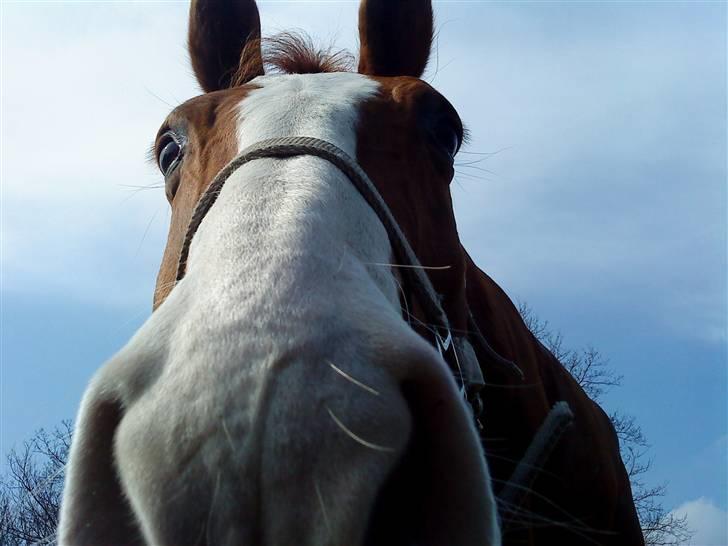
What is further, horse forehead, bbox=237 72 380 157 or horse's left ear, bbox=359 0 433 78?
horse's left ear, bbox=359 0 433 78

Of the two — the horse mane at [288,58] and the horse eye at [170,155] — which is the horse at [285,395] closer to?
the horse eye at [170,155]

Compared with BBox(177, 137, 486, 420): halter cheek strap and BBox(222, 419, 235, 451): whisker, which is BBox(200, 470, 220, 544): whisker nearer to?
BBox(222, 419, 235, 451): whisker

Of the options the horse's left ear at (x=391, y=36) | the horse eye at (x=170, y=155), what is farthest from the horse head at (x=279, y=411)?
the horse's left ear at (x=391, y=36)

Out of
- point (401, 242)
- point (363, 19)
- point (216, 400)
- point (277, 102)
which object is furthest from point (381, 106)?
point (216, 400)

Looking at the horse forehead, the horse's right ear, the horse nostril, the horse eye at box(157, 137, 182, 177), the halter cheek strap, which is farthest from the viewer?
the horse's right ear

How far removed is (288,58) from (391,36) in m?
0.55

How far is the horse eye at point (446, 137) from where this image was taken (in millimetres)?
2523

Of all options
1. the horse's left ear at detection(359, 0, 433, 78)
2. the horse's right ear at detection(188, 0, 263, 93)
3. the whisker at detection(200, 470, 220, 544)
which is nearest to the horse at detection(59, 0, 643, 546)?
the whisker at detection(200, 470, 220, 544)

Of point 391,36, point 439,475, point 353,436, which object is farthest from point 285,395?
point 391,36

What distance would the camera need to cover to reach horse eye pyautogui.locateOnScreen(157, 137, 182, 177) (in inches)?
97.9

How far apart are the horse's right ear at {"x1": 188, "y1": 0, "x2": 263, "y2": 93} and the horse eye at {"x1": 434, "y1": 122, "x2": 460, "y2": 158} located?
56.1 inches

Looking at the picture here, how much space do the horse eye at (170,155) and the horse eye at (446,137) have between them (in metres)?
0.99

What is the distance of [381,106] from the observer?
2297mm

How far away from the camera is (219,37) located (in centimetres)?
352
